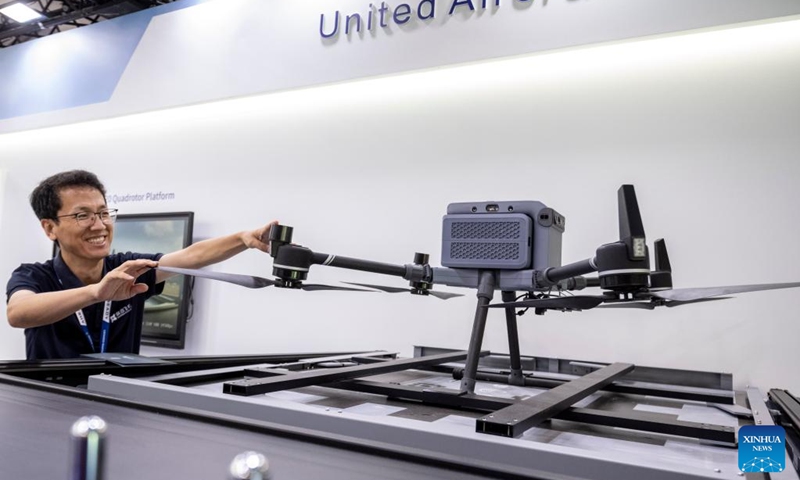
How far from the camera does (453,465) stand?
0.76 metres

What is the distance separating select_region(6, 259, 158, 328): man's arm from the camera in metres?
1.66

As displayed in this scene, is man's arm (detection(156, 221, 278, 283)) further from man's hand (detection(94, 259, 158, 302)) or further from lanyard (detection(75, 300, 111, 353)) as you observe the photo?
man's hand (detection(94, 259, 158, 302))

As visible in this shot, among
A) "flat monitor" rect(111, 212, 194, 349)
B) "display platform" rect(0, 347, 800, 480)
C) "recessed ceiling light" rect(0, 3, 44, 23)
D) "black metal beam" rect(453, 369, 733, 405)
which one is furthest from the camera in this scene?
"recessed ceiling light" rect(0, 3, 44, 23)

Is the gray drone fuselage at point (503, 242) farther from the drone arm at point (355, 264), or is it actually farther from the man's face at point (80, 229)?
the man's face at point (80, 229)

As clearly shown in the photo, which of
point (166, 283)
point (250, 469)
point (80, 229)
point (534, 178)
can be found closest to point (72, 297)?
point (80, 229)

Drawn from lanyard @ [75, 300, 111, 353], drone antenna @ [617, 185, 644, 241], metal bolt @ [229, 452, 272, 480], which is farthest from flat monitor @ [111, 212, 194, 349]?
metal bolt @ [229, 452, 272, 480]

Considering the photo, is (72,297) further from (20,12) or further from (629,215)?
(20,12)

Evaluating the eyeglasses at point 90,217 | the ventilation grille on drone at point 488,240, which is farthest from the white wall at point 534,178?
the ventilation grille on drone at point 488,240

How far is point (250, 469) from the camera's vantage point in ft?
1.44

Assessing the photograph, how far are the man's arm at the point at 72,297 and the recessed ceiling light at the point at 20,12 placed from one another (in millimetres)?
4589

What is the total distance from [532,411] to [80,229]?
1965mm

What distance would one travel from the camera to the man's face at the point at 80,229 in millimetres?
2219

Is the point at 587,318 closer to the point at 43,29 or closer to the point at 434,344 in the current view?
the point at 434,344

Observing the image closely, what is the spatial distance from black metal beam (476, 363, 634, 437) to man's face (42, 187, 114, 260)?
73.9 inches
